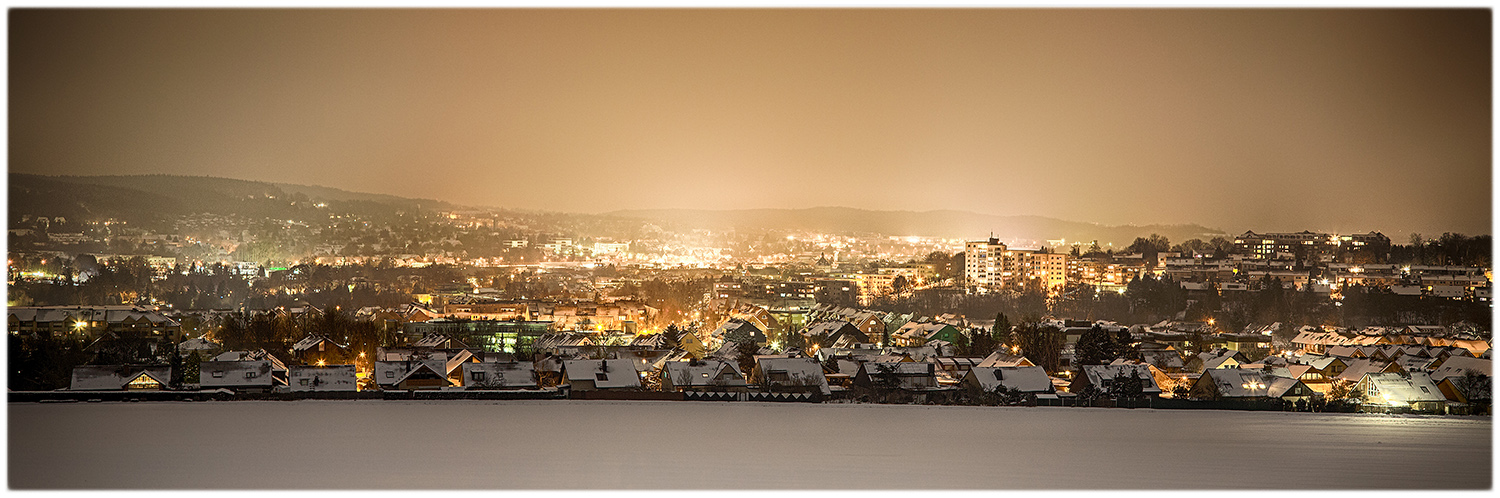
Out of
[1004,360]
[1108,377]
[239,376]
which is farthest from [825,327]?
[239,376]

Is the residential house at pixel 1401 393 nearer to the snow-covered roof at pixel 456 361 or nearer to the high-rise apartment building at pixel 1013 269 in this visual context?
the snow-covered roof at pixel 456 361

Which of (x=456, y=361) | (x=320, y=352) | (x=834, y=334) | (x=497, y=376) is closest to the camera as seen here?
(x=497, y=376)

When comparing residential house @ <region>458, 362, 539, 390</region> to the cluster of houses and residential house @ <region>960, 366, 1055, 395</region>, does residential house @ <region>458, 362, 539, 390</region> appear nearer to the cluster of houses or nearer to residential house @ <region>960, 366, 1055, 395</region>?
the cluster of houses

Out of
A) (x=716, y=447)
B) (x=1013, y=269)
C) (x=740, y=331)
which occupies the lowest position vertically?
(x=716, y=447)

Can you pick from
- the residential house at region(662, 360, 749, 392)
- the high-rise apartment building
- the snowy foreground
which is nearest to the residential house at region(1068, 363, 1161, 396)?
the snowy foreground

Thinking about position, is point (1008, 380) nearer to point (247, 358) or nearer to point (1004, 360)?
point (1004, 360)

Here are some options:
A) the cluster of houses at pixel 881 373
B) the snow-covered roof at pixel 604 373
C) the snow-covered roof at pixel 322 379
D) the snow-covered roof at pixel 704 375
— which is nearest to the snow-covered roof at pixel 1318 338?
the cluster of houses at pixel 881 373

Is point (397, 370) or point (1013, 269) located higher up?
point (1013, 269)

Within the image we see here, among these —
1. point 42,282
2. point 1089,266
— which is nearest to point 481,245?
point 42,282
